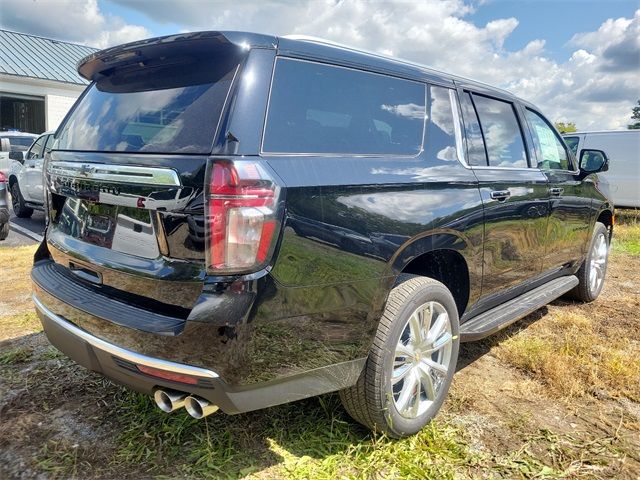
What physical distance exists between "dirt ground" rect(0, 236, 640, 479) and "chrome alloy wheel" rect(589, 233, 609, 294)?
1.54 meters

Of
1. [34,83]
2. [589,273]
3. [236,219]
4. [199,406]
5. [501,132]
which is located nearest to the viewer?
[236,219]

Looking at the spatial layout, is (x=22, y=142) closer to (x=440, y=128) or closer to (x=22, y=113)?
(x=440, y=128)

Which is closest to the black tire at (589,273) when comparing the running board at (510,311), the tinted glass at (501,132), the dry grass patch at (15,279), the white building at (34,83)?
the running board at (510,311)

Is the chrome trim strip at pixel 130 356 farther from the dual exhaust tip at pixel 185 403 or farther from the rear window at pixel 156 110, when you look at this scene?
the rear window at pixel 156 110

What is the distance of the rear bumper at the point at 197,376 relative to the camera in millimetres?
1895

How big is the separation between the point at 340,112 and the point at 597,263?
4.01m

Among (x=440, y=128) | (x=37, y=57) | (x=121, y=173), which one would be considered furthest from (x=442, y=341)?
(x=37, y=57)

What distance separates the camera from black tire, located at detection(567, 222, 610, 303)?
4.82 meters

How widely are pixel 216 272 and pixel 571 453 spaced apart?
2.02 m

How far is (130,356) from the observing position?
1.98 meters

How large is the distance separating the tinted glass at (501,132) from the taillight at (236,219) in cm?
193

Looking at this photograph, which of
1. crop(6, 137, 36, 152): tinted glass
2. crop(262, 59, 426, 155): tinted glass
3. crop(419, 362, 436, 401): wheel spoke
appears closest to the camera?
crop(262, 59, 426, 155): tinted glass

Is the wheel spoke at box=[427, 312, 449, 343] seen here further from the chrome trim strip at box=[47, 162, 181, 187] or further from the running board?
the chrome trim strip at box=[47, 162, 181, 187]

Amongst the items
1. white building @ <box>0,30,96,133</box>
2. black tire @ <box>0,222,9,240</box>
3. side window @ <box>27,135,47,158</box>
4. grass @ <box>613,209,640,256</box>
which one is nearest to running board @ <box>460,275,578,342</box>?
grass @ <box>613,209,640,256</box>
